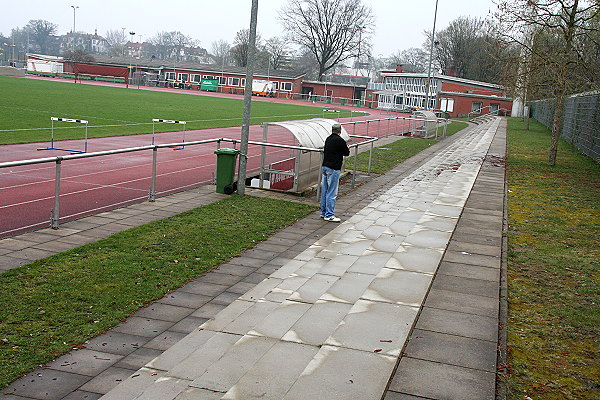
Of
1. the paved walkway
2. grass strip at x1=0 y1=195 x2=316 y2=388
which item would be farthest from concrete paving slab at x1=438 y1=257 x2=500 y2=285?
grass strip at x1=0 y1=195 x2=316 y2=388

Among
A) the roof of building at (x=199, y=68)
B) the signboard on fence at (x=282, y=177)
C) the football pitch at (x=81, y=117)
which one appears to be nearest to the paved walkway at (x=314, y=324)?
the signboard on fence at (x=282, y=177)

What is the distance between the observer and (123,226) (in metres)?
10.4

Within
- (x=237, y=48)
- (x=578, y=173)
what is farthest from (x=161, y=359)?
(x=237, y=48)

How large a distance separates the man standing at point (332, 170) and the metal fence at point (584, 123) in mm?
15558

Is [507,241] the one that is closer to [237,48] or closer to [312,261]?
[312,261]

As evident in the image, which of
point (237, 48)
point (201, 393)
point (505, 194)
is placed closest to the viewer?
point (201, 393)

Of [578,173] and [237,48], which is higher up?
[237,48]

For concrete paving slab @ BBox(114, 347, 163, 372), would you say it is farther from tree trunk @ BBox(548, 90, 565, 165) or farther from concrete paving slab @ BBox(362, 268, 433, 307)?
tree trunk @ BBox(548, 90, 565, 165)

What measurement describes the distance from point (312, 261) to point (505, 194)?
28.9ft

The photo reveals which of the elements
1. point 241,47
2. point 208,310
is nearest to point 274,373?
point 208,310

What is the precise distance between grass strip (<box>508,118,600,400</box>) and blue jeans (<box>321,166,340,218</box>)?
10.4 ft

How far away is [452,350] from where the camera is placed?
232 inches

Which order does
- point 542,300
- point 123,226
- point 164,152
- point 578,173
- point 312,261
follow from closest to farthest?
point 542,300, point 312,261, point 123,226, point 164,152, point 578,173

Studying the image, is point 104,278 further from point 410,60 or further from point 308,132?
point 410,60
